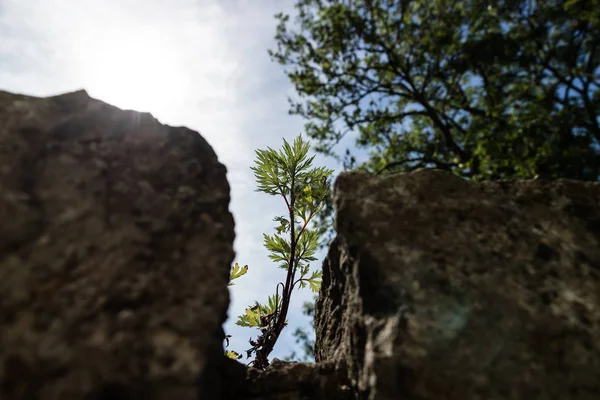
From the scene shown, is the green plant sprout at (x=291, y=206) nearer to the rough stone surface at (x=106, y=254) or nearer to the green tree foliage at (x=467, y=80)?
the rough stone surface at (x=106, y=254)

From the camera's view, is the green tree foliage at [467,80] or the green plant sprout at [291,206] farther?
the green tree foliage at [467,80]

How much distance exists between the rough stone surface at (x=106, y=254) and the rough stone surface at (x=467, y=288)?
42cm

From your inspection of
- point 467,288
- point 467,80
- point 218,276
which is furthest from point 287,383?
point 467,80

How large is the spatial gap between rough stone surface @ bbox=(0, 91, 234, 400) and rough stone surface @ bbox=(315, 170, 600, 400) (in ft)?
1.37

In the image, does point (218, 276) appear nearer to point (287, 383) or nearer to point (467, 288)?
point (287, 383)

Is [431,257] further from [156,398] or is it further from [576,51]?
[576,51]

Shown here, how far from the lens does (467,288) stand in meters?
1.14

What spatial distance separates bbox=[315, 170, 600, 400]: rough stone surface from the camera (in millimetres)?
1016

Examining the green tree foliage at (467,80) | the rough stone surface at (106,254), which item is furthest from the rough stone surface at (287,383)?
the green tree foliage at (467,80)

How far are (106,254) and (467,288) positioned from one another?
3.21ft

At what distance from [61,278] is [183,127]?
612 millimetres

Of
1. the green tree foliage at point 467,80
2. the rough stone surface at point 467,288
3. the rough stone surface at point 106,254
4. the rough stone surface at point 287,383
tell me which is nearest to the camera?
the rough stone surface at point 106,254

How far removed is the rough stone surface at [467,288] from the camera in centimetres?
102

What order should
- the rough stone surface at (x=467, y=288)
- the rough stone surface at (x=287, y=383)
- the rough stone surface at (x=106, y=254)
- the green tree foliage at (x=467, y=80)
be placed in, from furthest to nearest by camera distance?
1. the green tree foliage at (x=467, y=80)
2. the rough stone surface at (x=287, y=383)
3. the rough stone surface at (x=467, y=288)
4. the rough stone surface at (x=106, y=254)
